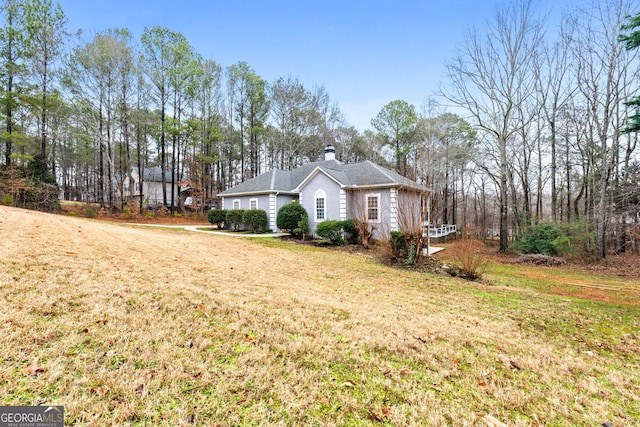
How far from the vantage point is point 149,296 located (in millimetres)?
3865

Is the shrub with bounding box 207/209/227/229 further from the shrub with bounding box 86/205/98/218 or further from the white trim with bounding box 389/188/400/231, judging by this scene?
the white trim with bounding box 389/188/400/231

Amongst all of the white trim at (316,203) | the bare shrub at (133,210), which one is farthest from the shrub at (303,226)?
the bare shrub at (133,210)

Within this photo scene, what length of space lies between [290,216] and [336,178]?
3418 millimetres

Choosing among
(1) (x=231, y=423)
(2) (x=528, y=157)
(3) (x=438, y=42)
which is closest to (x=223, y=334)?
(1) (x=231, y=423)

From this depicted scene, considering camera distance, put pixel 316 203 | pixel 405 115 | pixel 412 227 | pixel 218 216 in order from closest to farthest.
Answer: pixel 412 227 → pixel 316 203 → pixel 218 216 → pixel 405 115

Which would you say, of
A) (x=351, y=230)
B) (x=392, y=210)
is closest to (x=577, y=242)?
(x=392, y=210)

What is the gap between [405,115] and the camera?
27719 millimetres

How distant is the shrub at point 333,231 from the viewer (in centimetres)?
1430

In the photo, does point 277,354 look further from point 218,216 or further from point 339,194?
point 218,216

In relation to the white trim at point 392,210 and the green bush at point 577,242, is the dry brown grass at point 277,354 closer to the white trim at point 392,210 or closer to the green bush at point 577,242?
the white trim at point 392,210

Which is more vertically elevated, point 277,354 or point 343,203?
point 343,203

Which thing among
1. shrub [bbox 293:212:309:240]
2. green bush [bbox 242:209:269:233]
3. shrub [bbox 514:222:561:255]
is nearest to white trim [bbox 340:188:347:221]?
shrub [bbox 293:212:309:240]

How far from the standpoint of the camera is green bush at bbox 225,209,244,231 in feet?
A: 60.1

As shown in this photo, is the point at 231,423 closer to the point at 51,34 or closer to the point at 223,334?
the point at 223,334
